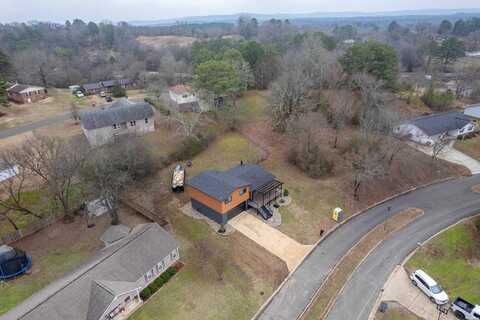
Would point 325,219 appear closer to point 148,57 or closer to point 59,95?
point 59,95

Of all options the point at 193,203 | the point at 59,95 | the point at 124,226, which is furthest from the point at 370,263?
the point at 59,95

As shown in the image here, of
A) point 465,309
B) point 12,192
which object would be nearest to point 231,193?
point 465,309

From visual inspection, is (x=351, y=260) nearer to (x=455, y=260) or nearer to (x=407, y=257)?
(x=407, y=257)

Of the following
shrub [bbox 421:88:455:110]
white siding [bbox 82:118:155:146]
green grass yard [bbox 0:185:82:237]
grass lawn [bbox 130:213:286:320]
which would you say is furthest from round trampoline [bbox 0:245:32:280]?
shrub [bbox 421:88:455:110]

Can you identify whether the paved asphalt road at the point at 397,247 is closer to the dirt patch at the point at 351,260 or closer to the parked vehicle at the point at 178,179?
the dirt patch at the point at 351,260

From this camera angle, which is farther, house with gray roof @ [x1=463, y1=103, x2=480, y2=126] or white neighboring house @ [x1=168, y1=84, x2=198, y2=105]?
white neighboring house @ [x1=168, y1=84, x2=198, y2=105]

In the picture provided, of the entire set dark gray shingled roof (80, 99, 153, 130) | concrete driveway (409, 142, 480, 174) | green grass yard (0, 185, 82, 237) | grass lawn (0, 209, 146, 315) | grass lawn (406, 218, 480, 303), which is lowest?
grass lawn (406, 218, 480, 303)

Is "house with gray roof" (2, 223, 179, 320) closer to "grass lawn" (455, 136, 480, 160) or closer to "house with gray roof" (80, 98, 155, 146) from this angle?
"house with gray roof" (80, 98, 155, 146)
